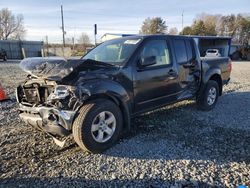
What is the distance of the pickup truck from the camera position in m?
4.13

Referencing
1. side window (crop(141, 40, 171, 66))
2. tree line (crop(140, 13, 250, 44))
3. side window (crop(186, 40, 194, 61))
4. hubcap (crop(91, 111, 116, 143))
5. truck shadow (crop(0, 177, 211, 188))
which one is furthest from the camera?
tree line (crop(140, 13, 250, 44))

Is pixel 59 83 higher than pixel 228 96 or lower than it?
higher

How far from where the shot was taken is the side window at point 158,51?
5.20 meters

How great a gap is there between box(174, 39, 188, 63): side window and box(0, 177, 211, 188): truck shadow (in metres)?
3.12

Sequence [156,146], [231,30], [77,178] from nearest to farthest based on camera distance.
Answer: [77,178]
[156,146]
[231,30]

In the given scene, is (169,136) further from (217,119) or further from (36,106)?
(36,106)

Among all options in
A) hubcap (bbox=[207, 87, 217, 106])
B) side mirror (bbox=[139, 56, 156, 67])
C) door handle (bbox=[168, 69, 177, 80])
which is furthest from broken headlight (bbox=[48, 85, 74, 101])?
hubcap (bbox=[207, 87, 217, 106])

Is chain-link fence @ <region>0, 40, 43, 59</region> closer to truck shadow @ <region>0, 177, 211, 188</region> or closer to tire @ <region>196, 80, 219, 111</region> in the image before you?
tire @ <region>196, 80, 219, 111</region>

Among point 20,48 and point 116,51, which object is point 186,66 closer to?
point 116,51

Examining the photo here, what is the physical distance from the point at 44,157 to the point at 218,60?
5.37 m

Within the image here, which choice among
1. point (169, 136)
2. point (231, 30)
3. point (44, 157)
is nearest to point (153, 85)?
point (169, 136)

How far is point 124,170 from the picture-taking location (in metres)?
3.82

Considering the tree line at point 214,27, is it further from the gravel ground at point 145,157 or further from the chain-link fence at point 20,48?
the gravel ground at point 145,157

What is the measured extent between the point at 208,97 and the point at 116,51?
3.05m
